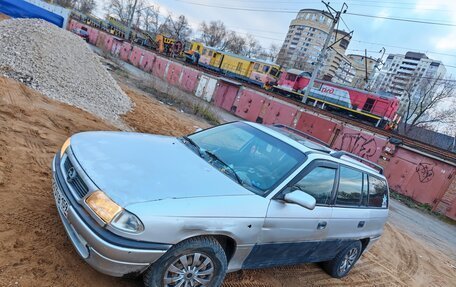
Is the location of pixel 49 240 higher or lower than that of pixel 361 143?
lower

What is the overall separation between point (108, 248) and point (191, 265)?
74 cm

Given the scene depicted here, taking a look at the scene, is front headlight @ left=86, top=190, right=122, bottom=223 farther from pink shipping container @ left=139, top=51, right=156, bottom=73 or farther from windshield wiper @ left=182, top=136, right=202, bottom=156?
pink shipping container @ left=139, top=51, right=156, bottom=73

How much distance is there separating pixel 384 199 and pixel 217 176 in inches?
123

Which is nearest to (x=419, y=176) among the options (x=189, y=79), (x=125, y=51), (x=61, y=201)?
(x=61, y=201)

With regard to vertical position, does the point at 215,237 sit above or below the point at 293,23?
below

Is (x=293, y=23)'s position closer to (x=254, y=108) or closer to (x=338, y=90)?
(x=338, y=90)

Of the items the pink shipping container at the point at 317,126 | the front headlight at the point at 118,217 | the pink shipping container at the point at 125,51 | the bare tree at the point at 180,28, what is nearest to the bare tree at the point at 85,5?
the bare tree at the point at 180,28

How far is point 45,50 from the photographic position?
952 cm

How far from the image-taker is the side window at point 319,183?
3.45 m

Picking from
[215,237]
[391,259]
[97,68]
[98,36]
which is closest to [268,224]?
[215,237]

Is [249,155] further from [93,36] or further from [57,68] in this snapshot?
[93,36]

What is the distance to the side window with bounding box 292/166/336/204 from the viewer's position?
3.45m

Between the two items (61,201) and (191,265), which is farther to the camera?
(61,201)

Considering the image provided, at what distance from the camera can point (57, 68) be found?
30.9 ft
